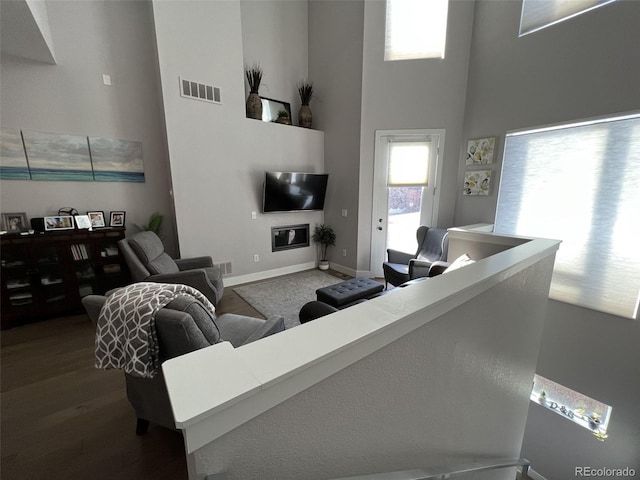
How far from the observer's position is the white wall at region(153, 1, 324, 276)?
323cm

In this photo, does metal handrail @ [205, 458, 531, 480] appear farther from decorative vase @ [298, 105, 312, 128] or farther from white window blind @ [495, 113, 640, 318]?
decorative vase @ [298, 105, 312, 128]

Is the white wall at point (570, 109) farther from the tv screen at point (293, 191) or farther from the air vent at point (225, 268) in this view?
the air vent at point (225, 268)

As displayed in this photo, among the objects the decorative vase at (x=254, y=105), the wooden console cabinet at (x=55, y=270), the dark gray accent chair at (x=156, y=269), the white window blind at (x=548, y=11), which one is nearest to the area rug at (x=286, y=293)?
the dark gray accent chair at (x=156, y=269)

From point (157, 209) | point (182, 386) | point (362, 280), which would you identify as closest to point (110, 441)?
point (182, 386)

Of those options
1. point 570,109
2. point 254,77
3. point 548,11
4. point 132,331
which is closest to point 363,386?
point 132,331

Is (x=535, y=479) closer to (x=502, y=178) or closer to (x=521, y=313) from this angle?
(x=521, y=313)

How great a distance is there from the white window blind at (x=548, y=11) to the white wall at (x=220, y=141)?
3.16m

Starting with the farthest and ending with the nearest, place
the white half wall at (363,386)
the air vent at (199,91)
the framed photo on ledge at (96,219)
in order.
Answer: the air vent at (199,91)
the framed photo on ledge at (96,219)
the white half wall at (363,386)

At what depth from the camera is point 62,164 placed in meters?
3.03

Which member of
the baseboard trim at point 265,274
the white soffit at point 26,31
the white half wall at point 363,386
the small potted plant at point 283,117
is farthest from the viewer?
the small potted plant at point 283,117

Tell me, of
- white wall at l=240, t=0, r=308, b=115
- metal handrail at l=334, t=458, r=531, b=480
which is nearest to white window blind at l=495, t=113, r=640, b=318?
metal handrail at l=334, t=458, r=531, b=480

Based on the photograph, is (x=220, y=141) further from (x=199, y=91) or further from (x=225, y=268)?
(x=225, y=268)

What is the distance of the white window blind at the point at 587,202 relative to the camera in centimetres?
245

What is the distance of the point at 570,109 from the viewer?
2.75 m
